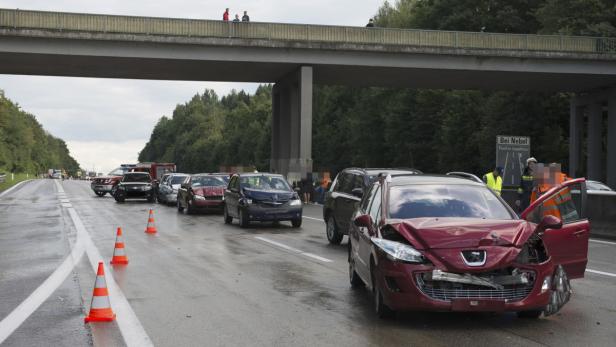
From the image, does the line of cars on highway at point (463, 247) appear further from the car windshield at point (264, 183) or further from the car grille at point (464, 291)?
the car windshield at point (264, 183)

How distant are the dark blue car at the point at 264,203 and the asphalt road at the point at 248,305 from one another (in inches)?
194

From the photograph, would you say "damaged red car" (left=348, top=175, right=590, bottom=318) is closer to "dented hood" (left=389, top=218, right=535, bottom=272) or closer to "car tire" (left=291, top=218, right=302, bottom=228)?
"dented hood" (left=389, top=218, right=535, bottom=272)

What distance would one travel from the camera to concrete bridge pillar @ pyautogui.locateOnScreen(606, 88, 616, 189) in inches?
1879

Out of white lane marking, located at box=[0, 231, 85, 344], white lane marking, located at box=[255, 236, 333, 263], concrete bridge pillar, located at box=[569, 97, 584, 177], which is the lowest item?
white lane marking, located at box=[255, 236, 333, 263]

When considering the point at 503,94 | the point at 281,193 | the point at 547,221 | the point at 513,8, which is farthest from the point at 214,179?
the point at 513,8

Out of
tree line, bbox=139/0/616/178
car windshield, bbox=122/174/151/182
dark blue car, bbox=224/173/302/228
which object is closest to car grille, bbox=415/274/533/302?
dark blue car, bbox=224/173/302/228

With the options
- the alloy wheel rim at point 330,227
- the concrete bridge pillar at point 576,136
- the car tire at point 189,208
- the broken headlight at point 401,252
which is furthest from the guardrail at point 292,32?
the broken headlight at point 401,252

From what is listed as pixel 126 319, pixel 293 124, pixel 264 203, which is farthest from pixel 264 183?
pixel 293 124

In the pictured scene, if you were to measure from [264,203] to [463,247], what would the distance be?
563 inches

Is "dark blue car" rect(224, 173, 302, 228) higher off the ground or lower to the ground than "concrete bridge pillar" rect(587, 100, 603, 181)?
lower

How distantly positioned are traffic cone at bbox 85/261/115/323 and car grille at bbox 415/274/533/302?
3133mm

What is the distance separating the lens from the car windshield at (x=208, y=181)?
94.5 ft

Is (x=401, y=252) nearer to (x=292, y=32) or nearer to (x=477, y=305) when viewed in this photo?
(x=477, y=305)

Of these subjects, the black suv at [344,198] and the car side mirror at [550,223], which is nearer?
the car side mirror at [550,223]
